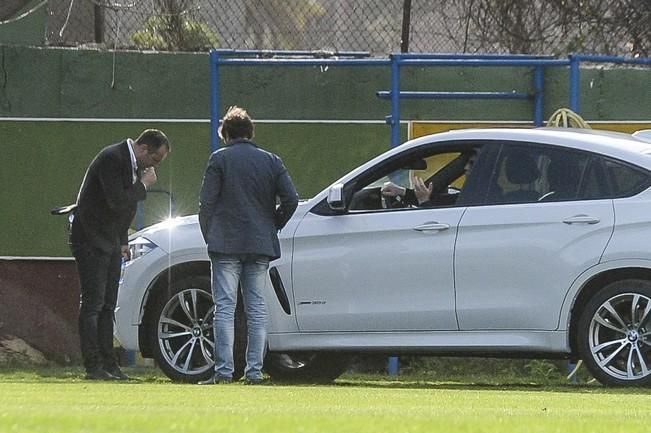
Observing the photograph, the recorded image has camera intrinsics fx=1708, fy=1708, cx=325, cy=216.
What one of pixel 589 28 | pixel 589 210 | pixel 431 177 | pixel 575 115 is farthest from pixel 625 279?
pixel 589 28

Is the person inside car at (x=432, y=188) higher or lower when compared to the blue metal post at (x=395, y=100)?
lower

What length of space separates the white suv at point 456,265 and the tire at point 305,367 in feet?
1.47

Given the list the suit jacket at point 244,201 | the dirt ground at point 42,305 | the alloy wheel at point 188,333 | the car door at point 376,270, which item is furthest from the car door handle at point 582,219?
the dirt ground at point 42,305

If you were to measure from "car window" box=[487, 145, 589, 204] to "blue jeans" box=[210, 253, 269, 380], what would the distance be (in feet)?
5.03

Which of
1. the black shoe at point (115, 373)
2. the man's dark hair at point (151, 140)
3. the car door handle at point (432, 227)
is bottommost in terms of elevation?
the black shoe at point (115, 373)

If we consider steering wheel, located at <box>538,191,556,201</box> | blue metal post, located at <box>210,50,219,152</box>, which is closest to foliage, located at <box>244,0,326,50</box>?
blue metal post, located at <box>210,50,219,152</box>

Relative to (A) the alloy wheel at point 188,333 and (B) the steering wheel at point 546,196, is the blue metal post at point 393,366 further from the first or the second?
(B) the steering wheel at point 546,196

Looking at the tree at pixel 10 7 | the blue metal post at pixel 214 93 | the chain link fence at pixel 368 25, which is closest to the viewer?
the blue metal post at pixel 214 93

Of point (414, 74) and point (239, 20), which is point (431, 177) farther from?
point (239, 20)

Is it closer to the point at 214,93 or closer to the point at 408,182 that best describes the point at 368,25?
the point at 214,93

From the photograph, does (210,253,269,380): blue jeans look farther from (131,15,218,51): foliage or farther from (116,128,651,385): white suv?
(131,15,218,51): foliage

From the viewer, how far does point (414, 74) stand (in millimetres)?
14461

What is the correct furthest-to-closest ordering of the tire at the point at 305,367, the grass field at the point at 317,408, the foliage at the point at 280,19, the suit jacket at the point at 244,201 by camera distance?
the foliage at the point at 280,19, the tire at the point at 305,367, the suit jacket at the point at 244,201, the grass field at the point at 317,408

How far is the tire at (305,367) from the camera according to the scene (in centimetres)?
1168
